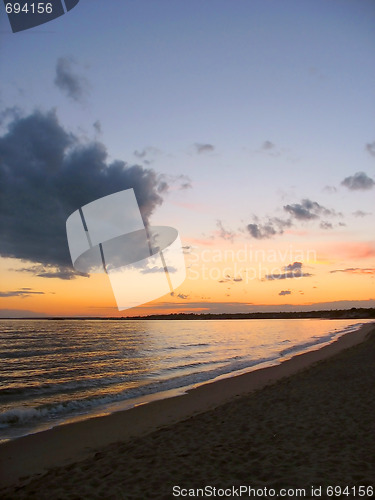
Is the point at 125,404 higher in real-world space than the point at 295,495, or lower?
lower

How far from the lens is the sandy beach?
17.5 feet

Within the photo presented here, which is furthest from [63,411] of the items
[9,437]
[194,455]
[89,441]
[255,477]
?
[255,477]

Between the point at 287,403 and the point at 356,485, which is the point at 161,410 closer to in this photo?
the point at 287,403

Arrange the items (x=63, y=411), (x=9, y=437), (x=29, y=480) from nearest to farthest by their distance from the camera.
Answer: (x=29, y=480) < (x=9, y=437) < (x=63, y=411)

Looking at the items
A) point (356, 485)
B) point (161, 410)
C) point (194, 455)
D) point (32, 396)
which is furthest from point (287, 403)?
point (32, 396)

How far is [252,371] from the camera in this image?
1859 centimetres

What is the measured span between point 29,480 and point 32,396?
30.9 ft

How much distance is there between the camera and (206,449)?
6.83 m

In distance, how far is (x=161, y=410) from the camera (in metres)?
11.0

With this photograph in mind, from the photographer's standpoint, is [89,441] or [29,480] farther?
[89,441]

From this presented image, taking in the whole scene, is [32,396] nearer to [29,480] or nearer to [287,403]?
[29,480]

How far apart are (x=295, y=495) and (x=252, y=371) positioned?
14.3m

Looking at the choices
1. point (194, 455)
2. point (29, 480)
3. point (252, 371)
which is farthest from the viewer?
point (252, 371)

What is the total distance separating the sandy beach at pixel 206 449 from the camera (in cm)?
535
